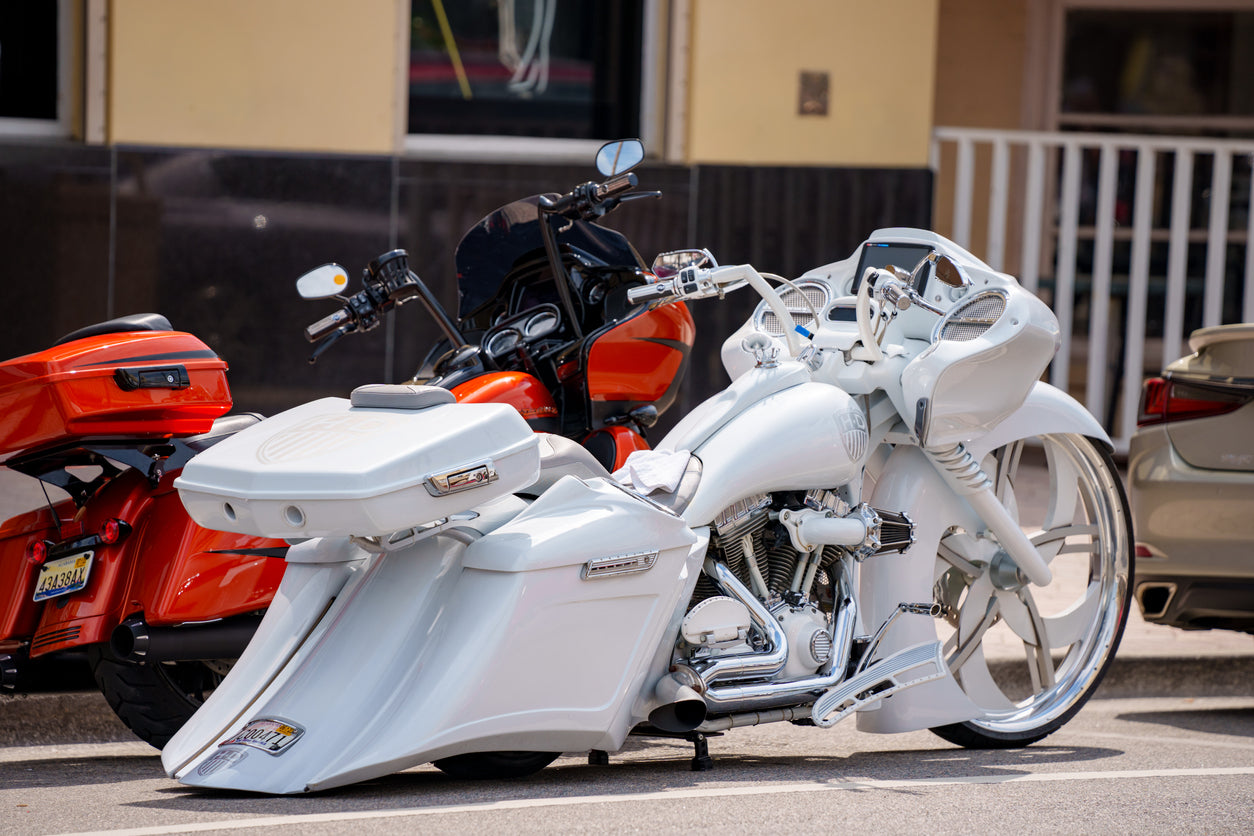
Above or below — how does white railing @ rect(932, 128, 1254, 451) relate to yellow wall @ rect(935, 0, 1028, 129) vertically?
below

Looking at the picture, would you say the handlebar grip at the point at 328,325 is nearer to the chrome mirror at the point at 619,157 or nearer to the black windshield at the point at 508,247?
the black windshield at the point at 508,247

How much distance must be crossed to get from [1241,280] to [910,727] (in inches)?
350

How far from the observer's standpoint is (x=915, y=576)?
4.71 m

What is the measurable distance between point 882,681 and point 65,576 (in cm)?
227

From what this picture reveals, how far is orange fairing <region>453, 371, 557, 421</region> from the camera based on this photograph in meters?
5.01

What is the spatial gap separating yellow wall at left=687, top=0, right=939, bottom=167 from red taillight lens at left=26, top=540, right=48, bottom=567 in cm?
566

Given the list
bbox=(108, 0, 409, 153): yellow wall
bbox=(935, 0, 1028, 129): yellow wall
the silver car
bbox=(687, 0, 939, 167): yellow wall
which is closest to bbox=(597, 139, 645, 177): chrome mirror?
the silver car

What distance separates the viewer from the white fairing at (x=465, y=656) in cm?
375

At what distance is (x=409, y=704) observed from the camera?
375 centimetres

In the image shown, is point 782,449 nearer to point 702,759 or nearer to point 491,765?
point 702,759

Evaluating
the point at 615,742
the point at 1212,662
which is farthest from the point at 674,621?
the point at 1212,662

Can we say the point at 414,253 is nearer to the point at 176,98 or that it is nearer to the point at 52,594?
the point at 176,98

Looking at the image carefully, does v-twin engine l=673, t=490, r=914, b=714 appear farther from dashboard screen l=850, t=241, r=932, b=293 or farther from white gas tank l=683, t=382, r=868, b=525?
dashboard screen l=850, t=241, r=932, b=293

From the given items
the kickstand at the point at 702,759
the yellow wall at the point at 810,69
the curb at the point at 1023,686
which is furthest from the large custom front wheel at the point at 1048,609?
the yellow wall at the point at 810,69
